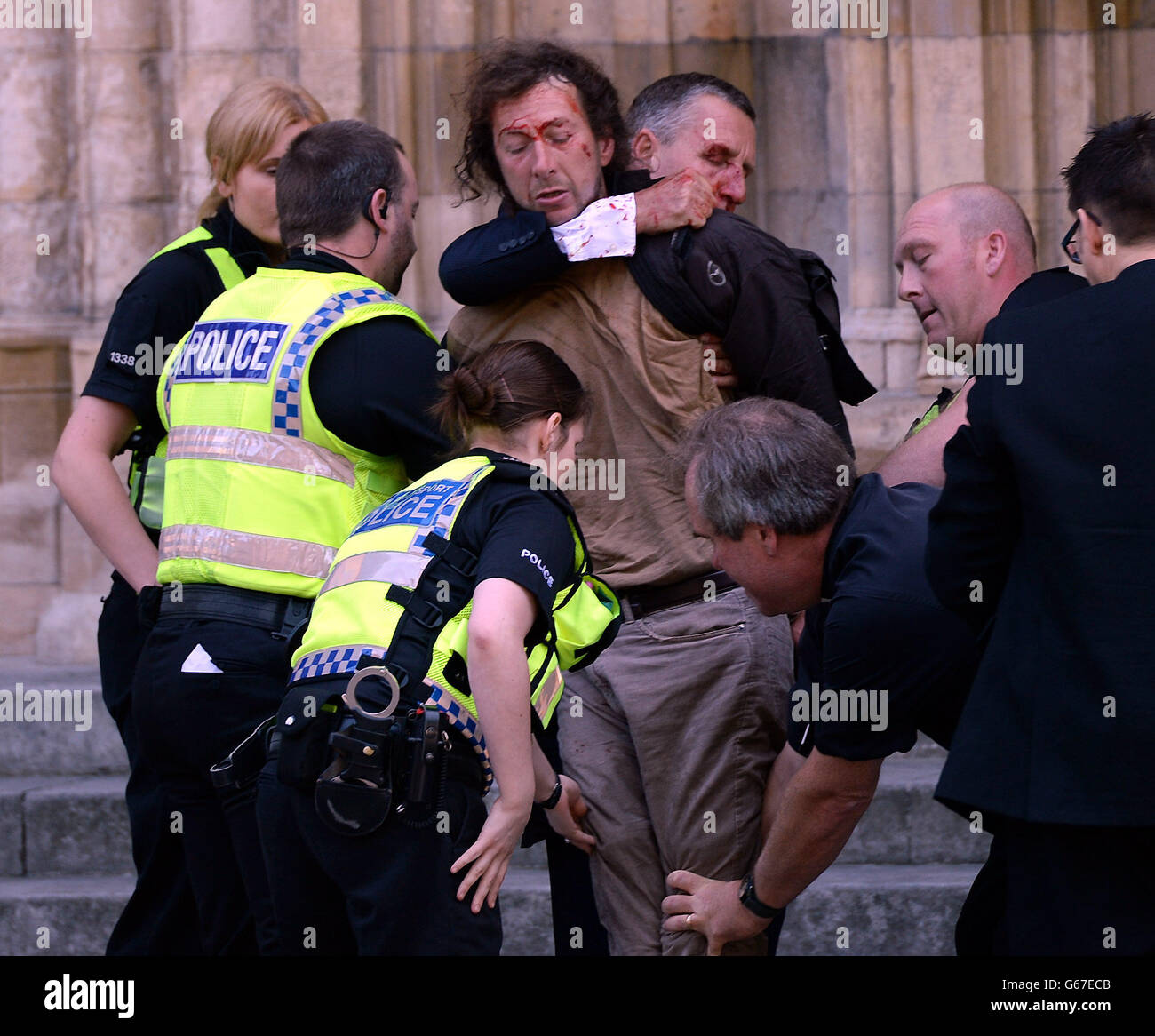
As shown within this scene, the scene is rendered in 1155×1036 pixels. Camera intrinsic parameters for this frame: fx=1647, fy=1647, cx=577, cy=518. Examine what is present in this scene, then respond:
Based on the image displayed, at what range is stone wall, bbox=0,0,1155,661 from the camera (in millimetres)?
5688

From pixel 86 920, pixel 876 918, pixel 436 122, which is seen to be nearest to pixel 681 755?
pixel 876 918

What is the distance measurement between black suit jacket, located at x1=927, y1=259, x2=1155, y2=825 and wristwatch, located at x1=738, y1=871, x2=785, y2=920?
0.64 metres

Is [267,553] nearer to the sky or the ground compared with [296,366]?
nearer to the ground

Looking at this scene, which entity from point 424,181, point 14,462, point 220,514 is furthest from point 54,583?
point 220,514

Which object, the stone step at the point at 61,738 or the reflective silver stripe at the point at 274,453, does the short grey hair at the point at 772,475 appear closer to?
the reflective silver stripe at the point at 274,453

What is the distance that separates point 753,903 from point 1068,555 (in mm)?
998

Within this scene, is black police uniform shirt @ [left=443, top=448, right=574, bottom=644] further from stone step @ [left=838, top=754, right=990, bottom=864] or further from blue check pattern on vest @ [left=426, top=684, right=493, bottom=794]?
stone step @ [left=838, top=754, right=990, bottom=864]

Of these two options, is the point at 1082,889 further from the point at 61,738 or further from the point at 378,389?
the point at 61,738

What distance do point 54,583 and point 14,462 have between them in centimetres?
46

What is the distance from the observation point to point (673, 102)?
354cm

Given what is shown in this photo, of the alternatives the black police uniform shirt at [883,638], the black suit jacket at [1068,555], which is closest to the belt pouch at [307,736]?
the black police uniform shirt at [883,638]

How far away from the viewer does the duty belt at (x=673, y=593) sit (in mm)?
3141

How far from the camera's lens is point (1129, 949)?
2.33 m

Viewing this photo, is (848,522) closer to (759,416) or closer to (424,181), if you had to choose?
(759,416)
